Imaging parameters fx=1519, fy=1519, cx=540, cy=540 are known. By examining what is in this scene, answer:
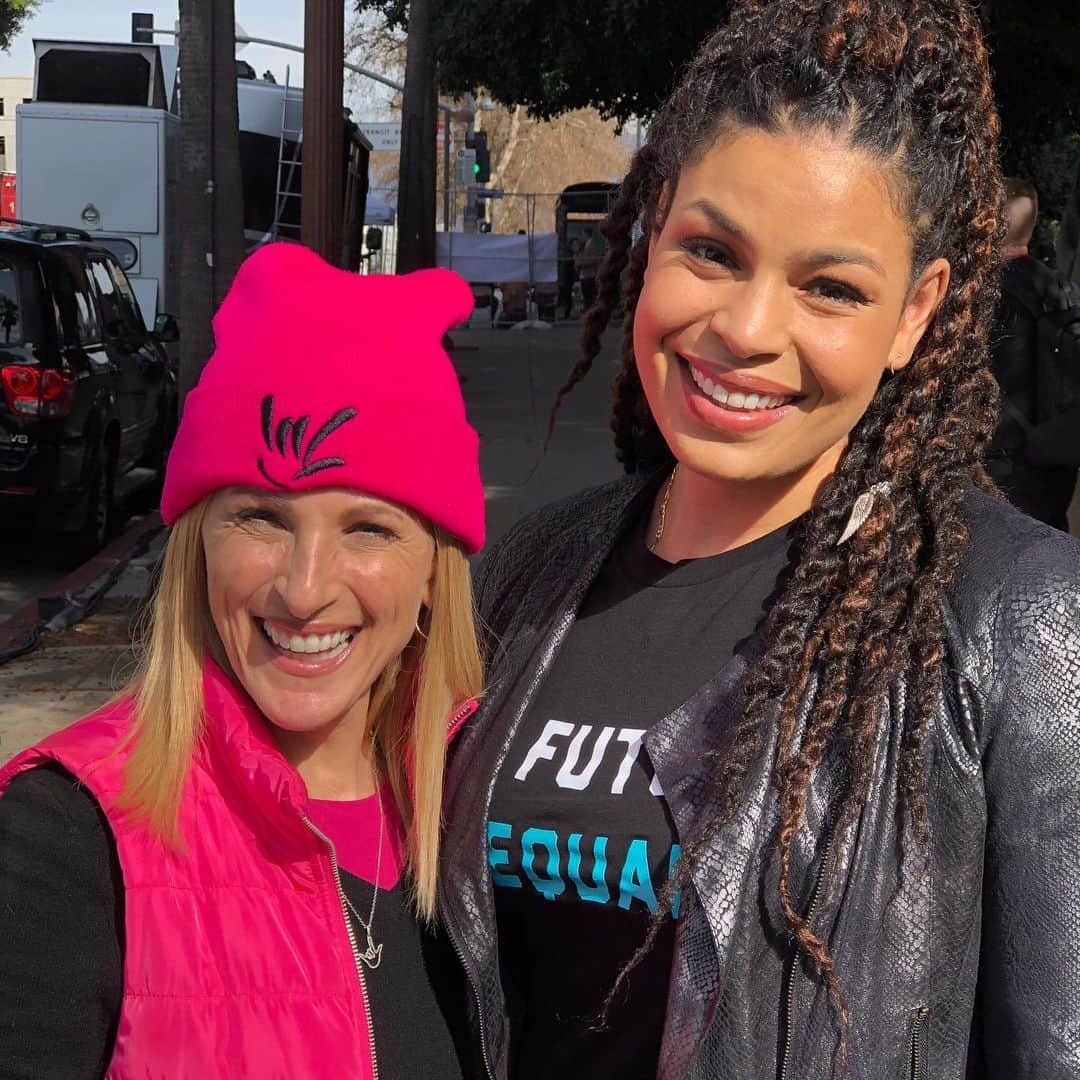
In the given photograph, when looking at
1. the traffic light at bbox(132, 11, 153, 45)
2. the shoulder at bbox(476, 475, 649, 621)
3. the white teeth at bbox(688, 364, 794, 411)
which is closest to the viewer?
the white teeth at bbox(688, 364, 794, 411)

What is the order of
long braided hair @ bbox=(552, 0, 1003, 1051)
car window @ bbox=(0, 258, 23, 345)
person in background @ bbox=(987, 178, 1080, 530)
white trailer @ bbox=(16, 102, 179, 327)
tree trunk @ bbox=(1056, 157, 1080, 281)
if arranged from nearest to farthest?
long braided hair @ bbox=(552, 0, 1003, 1051), person in background @ bbox=(987, 178, 1080, 530), car window @ bbox=(0, 258, 23, 345), tree trunk @ bbox=(1056, 157, 1080, 281), white trailer @ bbox=(16, 102, 179, 327)

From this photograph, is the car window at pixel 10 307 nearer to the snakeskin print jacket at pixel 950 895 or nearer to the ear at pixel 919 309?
the ear at pixel 919 309

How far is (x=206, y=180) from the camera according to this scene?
9664 mm

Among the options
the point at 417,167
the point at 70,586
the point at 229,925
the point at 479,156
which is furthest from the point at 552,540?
the point at 479,156

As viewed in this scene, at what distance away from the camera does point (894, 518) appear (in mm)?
1946

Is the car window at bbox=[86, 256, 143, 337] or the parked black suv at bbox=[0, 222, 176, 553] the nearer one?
the parked black suv at bbox=[0, 222, 176, 553]

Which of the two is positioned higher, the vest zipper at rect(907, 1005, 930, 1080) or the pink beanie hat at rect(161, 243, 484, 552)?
the pink beanie hat at rect(161, 243, 484, 552)

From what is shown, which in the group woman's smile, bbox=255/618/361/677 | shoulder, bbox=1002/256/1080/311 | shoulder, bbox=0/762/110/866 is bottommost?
shoulder, bbox=0/762/110/866

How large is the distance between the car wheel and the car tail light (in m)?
0.63

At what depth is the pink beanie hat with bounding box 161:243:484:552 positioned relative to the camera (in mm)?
2074

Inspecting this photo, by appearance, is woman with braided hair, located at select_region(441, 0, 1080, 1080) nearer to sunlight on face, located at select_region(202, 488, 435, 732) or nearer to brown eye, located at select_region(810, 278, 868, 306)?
brown eye, located at select_region(810, 278, 868, 306)

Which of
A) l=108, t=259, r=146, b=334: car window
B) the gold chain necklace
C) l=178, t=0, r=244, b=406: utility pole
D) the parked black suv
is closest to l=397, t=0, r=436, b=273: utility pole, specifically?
l=108, t=259, r=146, b=334: car window

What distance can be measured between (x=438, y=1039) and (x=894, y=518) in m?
0.94

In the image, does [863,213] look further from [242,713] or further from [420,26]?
[420,26]
